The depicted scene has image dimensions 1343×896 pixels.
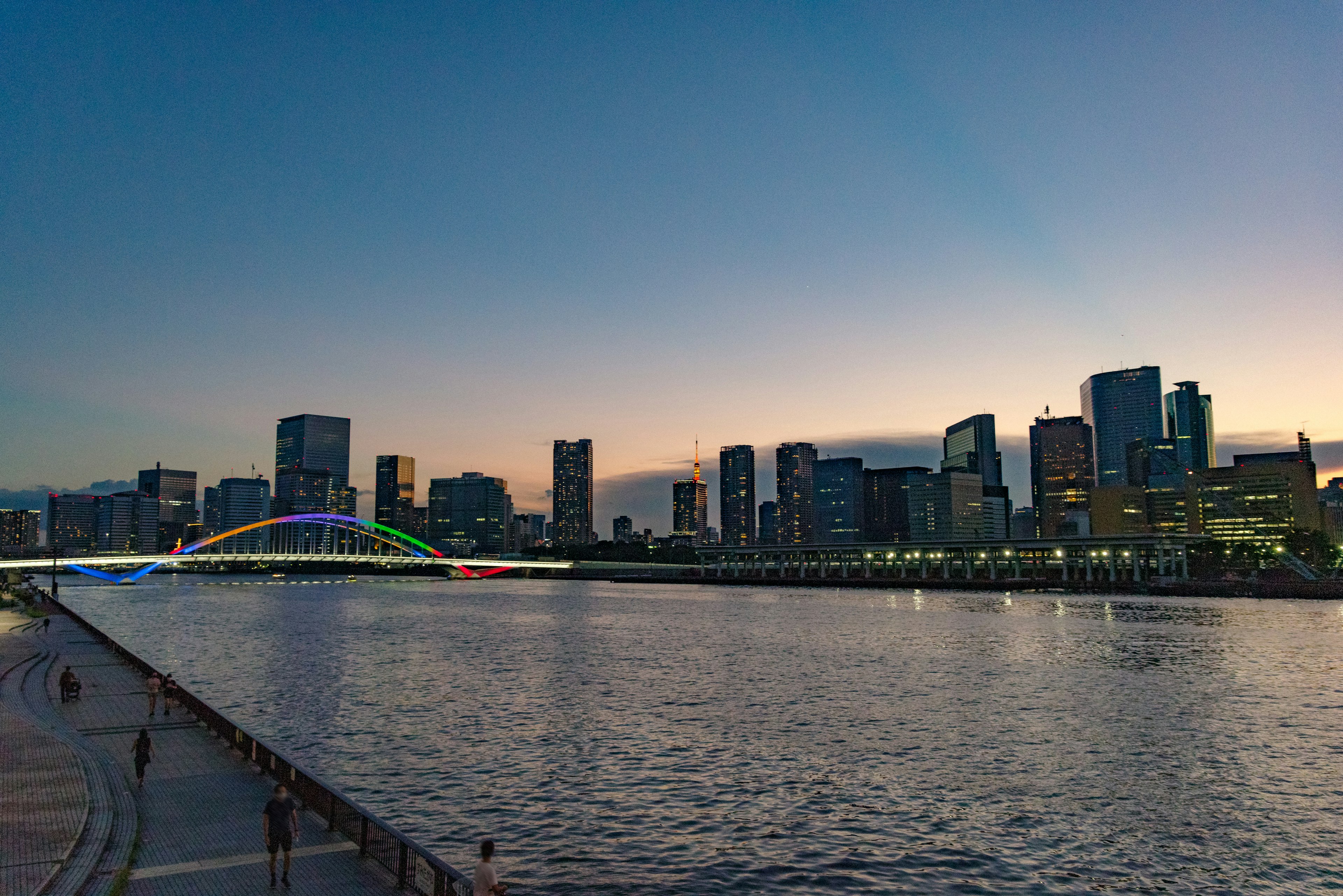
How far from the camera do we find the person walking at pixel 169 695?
1374 inches

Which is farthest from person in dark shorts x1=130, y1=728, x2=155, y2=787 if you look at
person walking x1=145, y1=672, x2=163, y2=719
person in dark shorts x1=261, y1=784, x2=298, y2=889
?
person walking x1=145, y1=672, x2=163, y2=719

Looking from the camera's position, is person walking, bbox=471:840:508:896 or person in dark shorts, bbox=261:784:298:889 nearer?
person walking, bbox=471:840:508:896

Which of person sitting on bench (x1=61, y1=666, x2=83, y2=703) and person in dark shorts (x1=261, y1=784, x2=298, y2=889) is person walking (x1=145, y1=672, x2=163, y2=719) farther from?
person in dark shorts (x1=261, y1=784, x2=298, y2=889)

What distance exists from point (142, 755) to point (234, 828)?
5802mm

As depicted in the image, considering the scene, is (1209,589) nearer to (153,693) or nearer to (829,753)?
(829,753)

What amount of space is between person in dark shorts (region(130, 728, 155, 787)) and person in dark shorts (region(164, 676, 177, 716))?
10647 millimetres

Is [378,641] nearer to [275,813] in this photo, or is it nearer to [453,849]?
[453,849]

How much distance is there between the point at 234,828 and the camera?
798 inches

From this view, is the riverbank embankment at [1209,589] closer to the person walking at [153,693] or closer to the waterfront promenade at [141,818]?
the person walking at [153,693]

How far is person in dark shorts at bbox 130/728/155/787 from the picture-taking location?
2391 cm

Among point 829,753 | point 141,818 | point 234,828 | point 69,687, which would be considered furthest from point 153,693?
point 829,753

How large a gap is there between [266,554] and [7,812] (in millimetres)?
193568

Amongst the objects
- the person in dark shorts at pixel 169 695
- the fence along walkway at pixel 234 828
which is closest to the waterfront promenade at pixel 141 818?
the fence along walkway at pixel 234 828

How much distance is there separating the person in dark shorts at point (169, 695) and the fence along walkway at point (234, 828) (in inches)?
75.7
